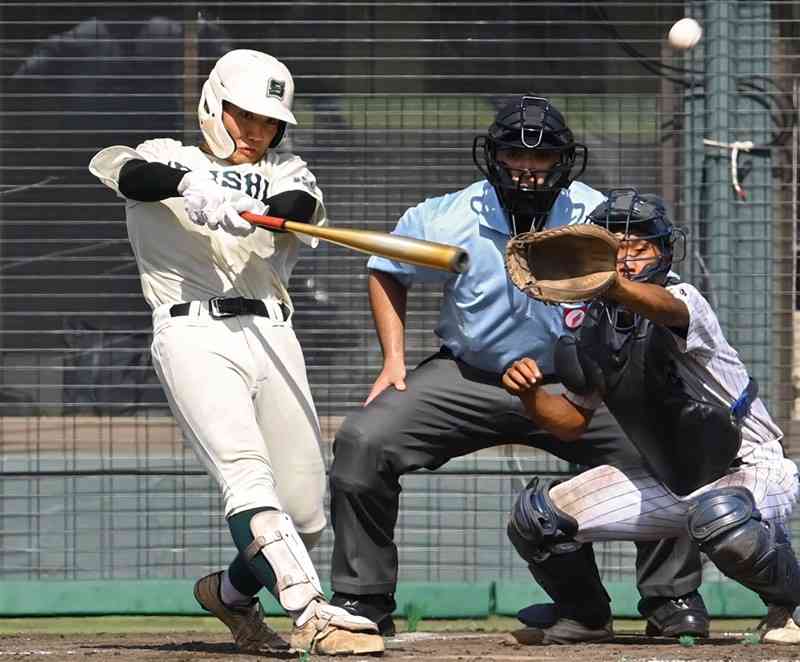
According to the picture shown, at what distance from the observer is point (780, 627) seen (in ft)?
17.9

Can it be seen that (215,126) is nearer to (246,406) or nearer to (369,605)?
(246,406)

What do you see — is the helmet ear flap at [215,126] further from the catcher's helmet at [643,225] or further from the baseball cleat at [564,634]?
the baseball cleat at [564,634]

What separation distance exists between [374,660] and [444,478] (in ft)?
8.72

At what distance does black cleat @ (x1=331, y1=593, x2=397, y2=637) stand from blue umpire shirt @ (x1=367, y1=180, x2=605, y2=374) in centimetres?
80

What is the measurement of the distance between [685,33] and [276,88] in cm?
240

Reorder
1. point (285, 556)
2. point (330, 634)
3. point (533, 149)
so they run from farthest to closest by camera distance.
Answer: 1. point (533, 149)
2. point (285, 556)
3. point (330, 634)

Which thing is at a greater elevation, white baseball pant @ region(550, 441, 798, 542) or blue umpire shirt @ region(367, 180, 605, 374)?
blue umpire shirt @ region(367, 180, 605, 374)

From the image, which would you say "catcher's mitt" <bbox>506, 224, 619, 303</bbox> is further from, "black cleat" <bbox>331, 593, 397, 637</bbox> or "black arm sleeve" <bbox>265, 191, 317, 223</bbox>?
"black cleat" <bbox>331, 593, 397, 637</bbox>

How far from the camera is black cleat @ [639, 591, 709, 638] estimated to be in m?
5.80

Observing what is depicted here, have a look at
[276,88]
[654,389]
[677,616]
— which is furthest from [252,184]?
[677,616]

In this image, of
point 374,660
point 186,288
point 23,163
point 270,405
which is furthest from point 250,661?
point 23,163

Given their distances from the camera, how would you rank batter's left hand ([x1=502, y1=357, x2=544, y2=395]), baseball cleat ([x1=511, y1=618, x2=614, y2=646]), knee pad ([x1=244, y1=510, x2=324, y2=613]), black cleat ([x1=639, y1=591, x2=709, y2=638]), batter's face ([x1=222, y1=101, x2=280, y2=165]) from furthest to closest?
black cleat ([x1=639, y1=591, x2=709, y2=638]), baseball cleat ([x1=511, y1=618, x2=614, y2=646]), batter's face ([x1=222, y1=101, x2=280, y2=165]), batter's left hand ([x1=502, y1=357, x2=544, y2=395]), knee pad ([x1=244, y1=510, x2=324, y2=613])

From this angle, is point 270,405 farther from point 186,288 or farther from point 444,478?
point 444,478

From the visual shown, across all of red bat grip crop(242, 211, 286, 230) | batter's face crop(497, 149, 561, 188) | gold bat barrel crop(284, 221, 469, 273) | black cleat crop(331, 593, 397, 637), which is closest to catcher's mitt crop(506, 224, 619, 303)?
gold bat barrel crop(284, 221, 469, 273)
